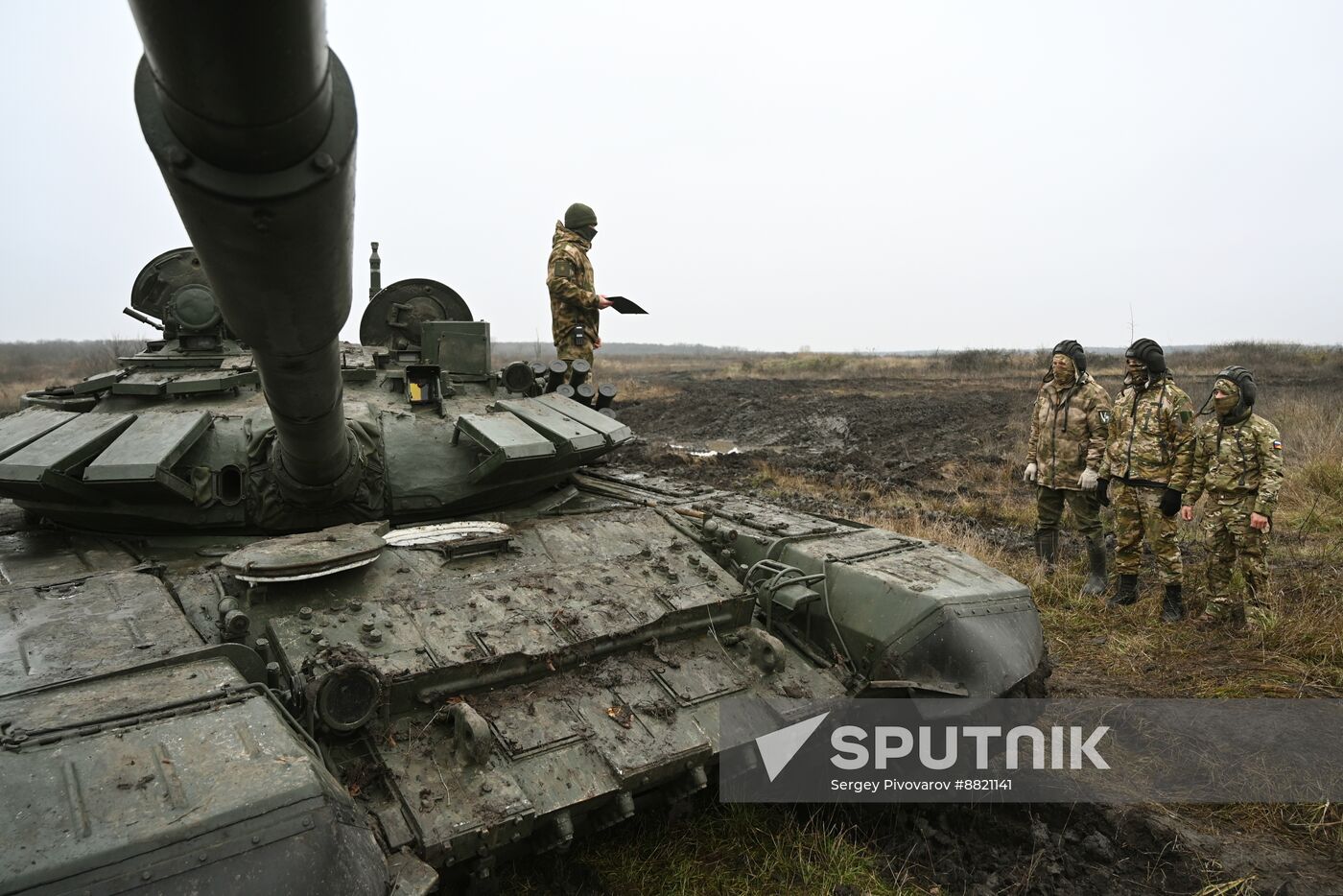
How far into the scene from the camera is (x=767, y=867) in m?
4.70

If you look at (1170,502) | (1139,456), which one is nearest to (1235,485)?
(1170,502)

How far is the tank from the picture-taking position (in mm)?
2430

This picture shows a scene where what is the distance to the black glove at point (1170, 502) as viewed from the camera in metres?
8.20

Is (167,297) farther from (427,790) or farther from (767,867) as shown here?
(767,867)

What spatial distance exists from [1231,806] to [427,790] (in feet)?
14.9

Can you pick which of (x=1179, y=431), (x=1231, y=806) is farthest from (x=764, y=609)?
(x=1179, y=431)

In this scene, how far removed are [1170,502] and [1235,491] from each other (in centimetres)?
68

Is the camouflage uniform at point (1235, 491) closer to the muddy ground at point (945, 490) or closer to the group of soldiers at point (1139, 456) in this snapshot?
the group of soldiers at point (1139, 456)

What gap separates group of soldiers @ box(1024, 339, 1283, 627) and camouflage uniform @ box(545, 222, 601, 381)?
15.6 feet

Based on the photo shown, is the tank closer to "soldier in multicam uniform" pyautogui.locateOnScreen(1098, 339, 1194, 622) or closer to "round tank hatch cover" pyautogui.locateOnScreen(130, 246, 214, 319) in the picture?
"round tank hatch cover" pyautogui.locateOnScreen(130, 246, 214, 319)

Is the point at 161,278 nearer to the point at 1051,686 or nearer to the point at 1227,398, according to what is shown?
the point at 1051,686
